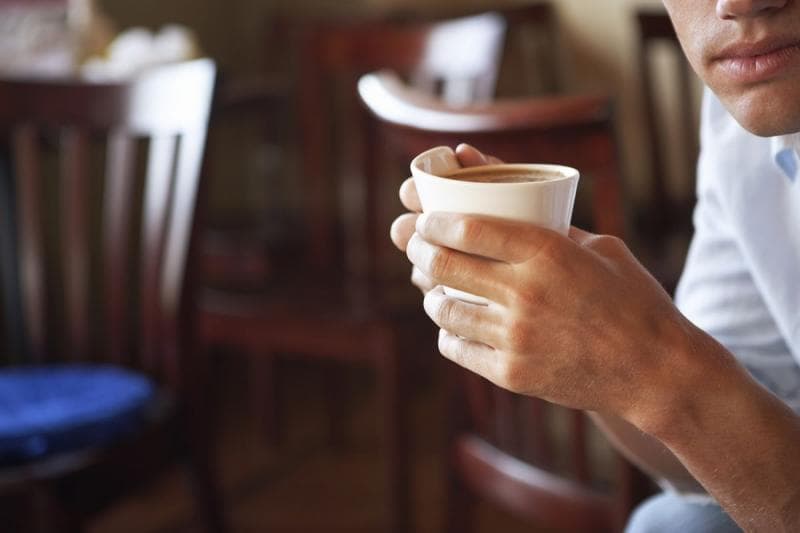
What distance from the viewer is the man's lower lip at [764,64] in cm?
74

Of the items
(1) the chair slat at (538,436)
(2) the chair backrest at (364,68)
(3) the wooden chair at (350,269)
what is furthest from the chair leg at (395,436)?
(1) the chair slat at (538,436)

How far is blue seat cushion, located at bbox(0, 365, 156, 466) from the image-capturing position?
4.78 feet

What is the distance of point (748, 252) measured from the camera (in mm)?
955

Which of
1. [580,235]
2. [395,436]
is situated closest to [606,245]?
[580,235]

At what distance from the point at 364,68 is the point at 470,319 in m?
1.65

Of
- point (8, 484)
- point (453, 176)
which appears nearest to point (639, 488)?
point (453, 176)

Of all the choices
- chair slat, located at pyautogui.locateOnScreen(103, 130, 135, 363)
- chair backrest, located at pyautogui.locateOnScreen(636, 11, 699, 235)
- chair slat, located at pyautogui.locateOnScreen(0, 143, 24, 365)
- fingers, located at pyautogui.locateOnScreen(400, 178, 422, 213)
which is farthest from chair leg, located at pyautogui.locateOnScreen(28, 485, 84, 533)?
chair backrest, located at pyautogui.locateOnScreen(636, 11, 699, 235)

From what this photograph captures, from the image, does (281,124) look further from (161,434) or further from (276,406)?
(161,434)

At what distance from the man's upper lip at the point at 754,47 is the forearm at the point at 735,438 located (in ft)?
0.66

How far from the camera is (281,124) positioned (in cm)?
327

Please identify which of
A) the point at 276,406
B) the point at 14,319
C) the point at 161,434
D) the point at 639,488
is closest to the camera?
the point at 639,488

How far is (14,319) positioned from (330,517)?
800 mm

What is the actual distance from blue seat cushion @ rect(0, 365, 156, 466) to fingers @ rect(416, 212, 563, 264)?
96 cm

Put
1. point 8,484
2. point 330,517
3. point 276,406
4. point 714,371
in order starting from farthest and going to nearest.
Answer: point 276,406, point 330,517, point 8,484, point 714,371
